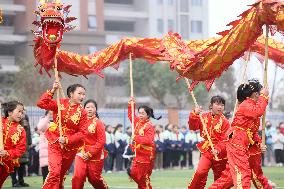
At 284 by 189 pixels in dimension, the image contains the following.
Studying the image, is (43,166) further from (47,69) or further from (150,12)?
(150,12)

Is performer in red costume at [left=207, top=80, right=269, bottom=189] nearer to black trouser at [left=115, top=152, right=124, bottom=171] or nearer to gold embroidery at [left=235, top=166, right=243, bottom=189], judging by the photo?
gold embroidery at [left=235, top=166, right=243, bottom=189]

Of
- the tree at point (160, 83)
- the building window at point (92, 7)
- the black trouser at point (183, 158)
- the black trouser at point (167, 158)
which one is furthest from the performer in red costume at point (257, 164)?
the building window at point (92, 7)

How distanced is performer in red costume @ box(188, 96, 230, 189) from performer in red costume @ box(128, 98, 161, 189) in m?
1.64

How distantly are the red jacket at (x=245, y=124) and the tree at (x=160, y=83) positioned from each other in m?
37.7

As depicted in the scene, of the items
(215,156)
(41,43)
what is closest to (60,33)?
(41,43)

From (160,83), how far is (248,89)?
39.5 m

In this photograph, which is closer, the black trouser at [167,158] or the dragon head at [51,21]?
the dragon head at [51,21]

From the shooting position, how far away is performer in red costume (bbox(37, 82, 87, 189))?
38.5 feet

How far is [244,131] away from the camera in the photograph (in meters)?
10.8

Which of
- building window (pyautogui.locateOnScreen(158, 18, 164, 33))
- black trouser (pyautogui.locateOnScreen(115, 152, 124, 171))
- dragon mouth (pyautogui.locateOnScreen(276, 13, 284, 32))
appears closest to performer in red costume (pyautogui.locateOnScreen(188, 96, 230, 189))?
dragon mouth (pyautogui.locateOnScreen(276, 13, 284, 32))

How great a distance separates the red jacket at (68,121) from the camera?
11970 millimetres

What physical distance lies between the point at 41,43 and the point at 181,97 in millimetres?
40213

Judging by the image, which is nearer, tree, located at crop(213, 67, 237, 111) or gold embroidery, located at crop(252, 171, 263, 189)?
gold embroidery, located at crop(252, 171, 263, 189)

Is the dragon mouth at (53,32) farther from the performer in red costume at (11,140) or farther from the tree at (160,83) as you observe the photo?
the tree at (160,83)
